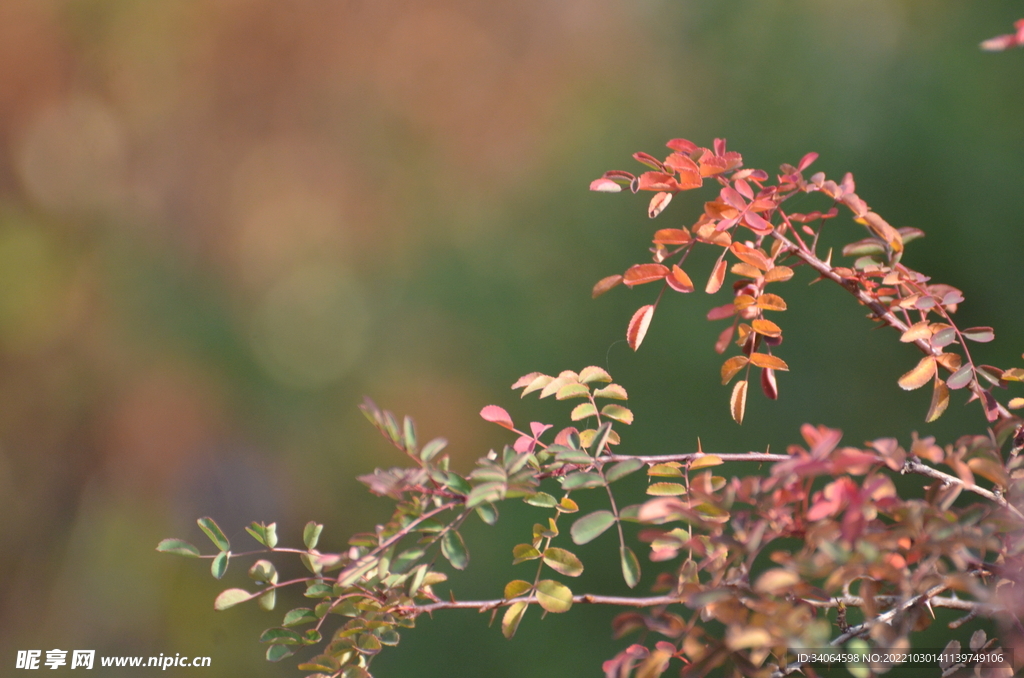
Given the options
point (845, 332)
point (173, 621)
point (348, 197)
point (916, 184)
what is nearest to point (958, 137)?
point (916, 184)

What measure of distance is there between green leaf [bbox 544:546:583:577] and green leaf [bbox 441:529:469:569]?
0.08 m

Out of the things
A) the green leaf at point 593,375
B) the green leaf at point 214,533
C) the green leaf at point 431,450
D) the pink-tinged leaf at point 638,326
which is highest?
the pink-tinged leaf at point 638,326

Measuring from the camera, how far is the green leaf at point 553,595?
1.69 feet

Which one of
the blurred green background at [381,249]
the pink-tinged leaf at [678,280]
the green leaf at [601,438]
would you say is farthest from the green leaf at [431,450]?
the blurred green background at [381,249]

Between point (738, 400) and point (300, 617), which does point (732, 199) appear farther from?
point (300, 617)

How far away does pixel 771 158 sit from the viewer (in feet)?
5.57

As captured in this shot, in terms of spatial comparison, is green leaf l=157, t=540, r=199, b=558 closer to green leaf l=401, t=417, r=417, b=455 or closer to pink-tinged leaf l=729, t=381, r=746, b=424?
green leaf l=401, t=417, r=417, b=455

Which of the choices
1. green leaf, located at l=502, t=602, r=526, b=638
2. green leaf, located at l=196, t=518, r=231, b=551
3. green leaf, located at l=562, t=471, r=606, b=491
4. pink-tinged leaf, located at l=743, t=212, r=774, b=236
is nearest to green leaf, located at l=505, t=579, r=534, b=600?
→ green leaf, located at l=502, t=602, r=526, b=638

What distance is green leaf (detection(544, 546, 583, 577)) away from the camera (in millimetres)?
538

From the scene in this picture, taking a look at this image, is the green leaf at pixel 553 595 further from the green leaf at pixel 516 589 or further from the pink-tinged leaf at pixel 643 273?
the pink-tinged leaf at pixel 643 273

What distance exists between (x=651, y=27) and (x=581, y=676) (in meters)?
1.68

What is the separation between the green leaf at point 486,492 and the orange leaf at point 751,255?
0.87 ft

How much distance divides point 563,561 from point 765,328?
0.25 m

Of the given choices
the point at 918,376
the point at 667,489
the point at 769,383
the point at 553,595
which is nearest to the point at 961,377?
the point at 918,376
